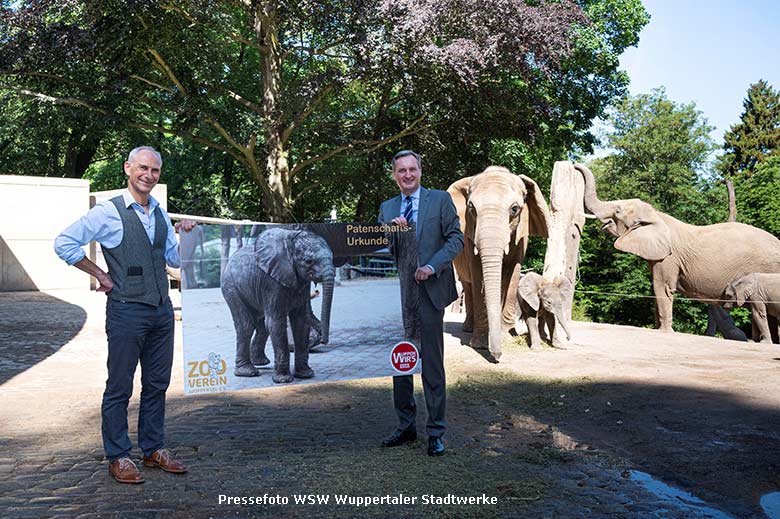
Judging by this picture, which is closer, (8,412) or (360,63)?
(8,412)

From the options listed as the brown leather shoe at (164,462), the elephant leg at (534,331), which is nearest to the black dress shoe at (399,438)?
the brown leather shoe at (164,462)

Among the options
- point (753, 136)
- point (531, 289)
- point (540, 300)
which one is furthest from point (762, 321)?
point (753, 136)

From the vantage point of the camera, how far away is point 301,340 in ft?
19.1

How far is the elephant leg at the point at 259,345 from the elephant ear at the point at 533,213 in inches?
255

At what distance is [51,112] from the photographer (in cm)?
2105

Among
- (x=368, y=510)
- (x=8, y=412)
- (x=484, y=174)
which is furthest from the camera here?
(x=484, y=174)

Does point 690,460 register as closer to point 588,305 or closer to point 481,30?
point 481,30

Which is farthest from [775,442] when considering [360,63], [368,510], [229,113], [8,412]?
[229,113]

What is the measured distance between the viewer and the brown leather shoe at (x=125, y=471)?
15.9 ft

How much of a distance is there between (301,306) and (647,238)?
37.4 ft

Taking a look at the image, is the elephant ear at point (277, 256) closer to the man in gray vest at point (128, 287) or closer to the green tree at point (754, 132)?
the man in gray vest at point (128, 287)

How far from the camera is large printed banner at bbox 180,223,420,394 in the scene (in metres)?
5.53

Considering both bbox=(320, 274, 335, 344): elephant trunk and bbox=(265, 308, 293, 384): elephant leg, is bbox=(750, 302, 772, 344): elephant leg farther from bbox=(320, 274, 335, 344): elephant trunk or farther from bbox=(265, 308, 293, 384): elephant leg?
bbox=(265, 308, 293, 384): elephant leg

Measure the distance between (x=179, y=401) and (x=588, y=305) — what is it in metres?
24.9
